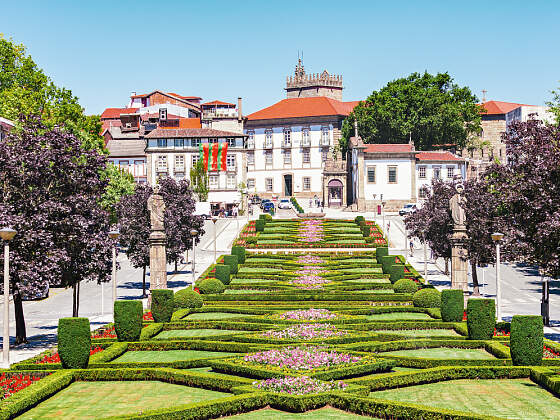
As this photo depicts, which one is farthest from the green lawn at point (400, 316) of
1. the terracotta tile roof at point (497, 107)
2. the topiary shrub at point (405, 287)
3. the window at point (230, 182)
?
the terracotta tile roof at point (497, 107)

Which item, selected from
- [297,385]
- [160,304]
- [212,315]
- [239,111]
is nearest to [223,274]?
[212,315]

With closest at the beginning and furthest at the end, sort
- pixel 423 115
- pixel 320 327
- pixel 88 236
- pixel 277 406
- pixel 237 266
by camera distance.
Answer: pixel 277 406, pixel 320 327, pixel 88 236, pixel 237 266, pixel 423 115

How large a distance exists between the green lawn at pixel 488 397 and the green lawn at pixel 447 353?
10.9ft

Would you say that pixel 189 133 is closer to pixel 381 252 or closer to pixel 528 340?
pixel 381 252

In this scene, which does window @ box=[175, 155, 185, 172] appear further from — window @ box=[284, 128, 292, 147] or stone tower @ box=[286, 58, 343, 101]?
stone tower @ box=[286, 58, 343, 101]

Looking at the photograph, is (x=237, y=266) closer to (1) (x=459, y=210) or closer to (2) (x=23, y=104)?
(1) (x=459, y=210)

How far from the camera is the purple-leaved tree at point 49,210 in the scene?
28688 millimetres

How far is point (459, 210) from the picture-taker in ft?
119

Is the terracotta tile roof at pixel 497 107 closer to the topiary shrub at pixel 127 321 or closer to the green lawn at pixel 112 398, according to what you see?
the topiary shrub at pixel 127 321

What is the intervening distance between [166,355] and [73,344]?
419 centimetres

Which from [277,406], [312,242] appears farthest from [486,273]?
[277,406]

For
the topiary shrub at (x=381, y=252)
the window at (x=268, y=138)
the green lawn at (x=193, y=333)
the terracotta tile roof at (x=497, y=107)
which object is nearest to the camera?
the green lawn at (x=193, y=333)

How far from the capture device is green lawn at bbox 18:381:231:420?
18719 mm

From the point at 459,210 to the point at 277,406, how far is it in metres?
19.7
